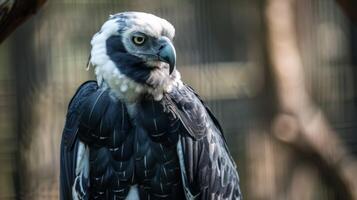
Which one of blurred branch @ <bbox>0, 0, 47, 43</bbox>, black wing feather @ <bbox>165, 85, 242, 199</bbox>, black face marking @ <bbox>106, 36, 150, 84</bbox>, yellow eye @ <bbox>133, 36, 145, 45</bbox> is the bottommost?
black wing feather @ <bbox>165, 85, 242, 199</bbox>

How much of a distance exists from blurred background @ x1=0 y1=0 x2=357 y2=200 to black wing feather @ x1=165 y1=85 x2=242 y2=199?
87.4 inches

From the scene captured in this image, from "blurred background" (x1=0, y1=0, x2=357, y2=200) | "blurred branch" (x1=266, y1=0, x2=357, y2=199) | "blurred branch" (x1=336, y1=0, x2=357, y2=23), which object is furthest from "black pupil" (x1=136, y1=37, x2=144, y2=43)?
"blurred branch" (x1=266, y1=0, x2=357, y2=199)

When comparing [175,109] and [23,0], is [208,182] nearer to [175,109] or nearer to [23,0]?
[175,109]

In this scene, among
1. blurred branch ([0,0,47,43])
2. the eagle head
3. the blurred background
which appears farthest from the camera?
the blurred background

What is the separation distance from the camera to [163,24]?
3.63 metres

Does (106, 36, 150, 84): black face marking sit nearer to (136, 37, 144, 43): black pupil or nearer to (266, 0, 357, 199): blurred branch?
(136, 37, 144, 43): black pupil

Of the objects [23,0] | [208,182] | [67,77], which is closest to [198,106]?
[208,182]

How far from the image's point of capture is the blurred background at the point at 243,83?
19.3ft

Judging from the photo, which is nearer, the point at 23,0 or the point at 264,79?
the point at 23,0

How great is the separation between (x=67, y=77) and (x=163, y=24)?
242 centimetres

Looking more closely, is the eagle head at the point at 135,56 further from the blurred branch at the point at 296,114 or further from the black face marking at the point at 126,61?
the blurred branch at the point at 296,114

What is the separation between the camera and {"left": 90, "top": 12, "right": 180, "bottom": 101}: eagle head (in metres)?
3.61

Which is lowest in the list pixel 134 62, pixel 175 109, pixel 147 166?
pixel 147 166

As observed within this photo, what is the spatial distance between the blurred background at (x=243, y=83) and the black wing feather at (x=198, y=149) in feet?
7.28
